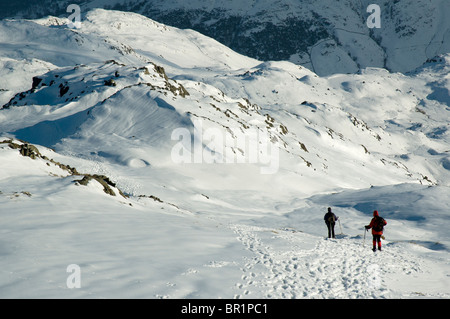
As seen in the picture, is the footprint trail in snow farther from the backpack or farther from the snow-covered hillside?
the backpack

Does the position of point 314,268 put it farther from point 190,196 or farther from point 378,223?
point 190,196

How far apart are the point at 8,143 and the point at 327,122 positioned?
80.9m

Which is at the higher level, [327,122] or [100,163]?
[327,122]

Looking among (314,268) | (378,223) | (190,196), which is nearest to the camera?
(314,268)

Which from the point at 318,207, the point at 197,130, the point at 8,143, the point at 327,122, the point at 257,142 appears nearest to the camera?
the point at 8,143

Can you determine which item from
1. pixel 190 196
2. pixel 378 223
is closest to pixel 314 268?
pixel 378 223

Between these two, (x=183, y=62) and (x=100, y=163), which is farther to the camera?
(x=183, y=62)

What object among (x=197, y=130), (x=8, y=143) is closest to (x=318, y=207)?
(x=197, y=130)

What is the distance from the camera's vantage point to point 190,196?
109 ft

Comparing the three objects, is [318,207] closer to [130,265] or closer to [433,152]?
[130,265]

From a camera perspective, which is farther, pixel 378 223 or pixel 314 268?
pixel 378 223

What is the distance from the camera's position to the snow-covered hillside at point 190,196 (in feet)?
37.7
